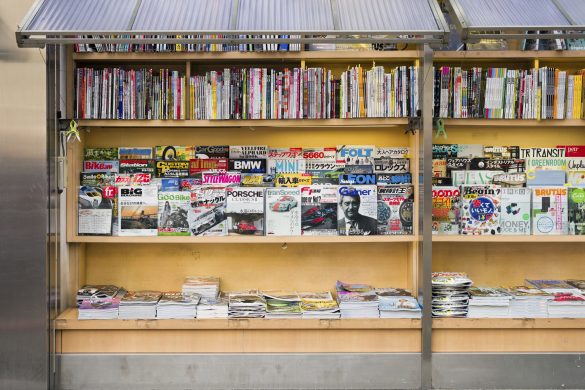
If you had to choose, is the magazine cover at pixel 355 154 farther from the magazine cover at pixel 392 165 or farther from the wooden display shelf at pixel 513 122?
the wooden display shelf at pixel 513 122

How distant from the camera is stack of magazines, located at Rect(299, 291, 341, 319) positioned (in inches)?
144

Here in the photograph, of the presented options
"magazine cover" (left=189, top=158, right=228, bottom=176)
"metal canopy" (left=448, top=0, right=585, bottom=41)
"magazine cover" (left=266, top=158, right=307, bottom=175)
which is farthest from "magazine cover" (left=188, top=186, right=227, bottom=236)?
"metal canopy" (left=448, top=0, right=585, bottom=41)

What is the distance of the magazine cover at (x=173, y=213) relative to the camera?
12.3ft

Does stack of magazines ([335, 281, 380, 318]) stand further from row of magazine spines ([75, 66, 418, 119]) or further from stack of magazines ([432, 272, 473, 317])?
row of magazine spines ([75, 66, 418, 119])

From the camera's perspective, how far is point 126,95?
3646mm

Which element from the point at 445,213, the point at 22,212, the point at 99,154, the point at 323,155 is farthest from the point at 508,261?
the point at 22,212

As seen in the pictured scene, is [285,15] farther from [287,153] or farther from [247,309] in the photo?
[247,309]

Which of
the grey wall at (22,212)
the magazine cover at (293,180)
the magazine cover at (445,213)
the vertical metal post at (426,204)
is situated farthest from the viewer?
the magazine cover at (293,180)

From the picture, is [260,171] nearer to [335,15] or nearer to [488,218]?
[335,15]

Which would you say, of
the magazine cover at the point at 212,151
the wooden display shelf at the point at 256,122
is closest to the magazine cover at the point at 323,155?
the wooden display shelf at the point at 256,122

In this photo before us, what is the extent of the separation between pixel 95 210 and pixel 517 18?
9.18 ft

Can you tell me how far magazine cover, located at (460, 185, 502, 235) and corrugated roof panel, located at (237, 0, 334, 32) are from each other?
155cm

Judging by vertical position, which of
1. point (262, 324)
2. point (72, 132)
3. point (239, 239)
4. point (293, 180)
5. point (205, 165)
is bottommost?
point (262, 324)

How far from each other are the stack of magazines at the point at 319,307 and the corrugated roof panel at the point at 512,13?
1.90 m
